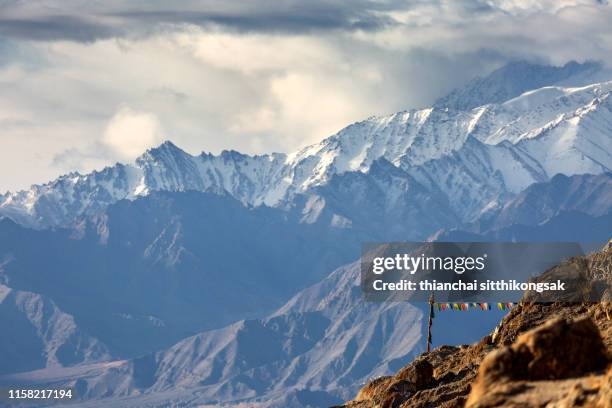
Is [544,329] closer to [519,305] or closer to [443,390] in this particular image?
[443,390]

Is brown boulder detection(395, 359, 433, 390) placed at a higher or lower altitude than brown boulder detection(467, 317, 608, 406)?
higher

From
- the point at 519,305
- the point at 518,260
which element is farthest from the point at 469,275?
the point at 519,305

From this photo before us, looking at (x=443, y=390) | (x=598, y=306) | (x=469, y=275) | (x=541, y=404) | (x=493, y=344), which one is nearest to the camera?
(x=541, y=404)

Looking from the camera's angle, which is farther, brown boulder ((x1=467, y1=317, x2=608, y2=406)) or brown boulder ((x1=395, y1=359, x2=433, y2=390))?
brown boulder ((x1=395, y1=359, x2=433, y2=390))

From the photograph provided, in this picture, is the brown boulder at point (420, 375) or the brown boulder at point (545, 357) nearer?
the brown boulder at point (545, 357)

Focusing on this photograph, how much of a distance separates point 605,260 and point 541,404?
134 ft

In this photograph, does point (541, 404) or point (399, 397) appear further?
point (399, 397)

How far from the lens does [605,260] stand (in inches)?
2778

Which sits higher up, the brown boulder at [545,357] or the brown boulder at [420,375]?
the brown boulder at [420,375]

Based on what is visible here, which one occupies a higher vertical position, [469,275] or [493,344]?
[469,275]

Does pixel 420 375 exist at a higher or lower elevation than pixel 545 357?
higher

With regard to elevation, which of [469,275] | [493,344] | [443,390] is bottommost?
[443,390]

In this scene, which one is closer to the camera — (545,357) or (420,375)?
(545,357)

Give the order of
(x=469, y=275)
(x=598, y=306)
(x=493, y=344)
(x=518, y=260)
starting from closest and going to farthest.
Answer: (x=598, y=306) → (x=493, y=344) → (x=469, y=275) → (x=518, y=260)
